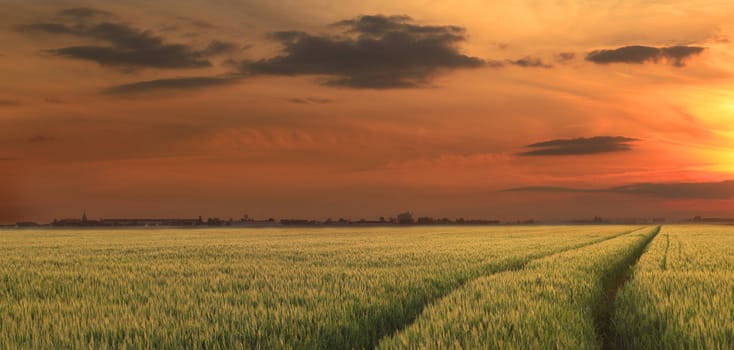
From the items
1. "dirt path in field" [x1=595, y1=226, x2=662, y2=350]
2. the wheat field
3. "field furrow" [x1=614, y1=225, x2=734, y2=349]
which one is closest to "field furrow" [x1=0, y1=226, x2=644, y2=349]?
the wheat field

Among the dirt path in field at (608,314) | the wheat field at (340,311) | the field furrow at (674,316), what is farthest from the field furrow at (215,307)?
the field furrow at (674,316)

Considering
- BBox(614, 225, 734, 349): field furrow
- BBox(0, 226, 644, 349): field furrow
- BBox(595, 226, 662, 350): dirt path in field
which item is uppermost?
BBox(0, 226, 644, 349): field furrow

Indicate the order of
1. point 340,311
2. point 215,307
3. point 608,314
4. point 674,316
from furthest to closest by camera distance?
point 608,314, point 215,307, point 340,311, point 674,316

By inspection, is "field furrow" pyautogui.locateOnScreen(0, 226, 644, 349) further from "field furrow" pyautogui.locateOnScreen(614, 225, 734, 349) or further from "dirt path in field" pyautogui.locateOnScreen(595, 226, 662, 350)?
"field furrow" pyautogui.locateOnScreen(614, 225, 734, 349)

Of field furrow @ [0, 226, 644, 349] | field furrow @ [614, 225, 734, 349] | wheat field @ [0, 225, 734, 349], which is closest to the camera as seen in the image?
wheat field @ [0, 225, 734, 349]

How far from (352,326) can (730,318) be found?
5.74 meters

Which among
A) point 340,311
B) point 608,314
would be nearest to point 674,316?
point 608,314

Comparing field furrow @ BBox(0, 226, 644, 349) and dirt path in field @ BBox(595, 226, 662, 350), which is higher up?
field furrow @ BBox(0, 226, 644, 349)

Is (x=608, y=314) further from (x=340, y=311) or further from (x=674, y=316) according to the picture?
(x=340, y=311)

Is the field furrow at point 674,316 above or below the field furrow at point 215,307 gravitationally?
below

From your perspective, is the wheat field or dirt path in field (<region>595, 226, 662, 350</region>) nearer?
the wheat field

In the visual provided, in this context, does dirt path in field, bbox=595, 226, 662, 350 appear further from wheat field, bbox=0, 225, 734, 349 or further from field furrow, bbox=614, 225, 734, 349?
field furrow, bbox=614, 225, 734, 349

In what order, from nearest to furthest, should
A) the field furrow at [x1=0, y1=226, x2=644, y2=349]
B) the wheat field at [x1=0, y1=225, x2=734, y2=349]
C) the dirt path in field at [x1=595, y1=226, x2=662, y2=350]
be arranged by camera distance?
the wheat field at [x1=0, y1=225, x2=734, y2=349], the field furrow at [x1=0, y1=226, x2=644, y2=349], the dirt path in field at [x1=595, y1=226, x2=662, y2=350]

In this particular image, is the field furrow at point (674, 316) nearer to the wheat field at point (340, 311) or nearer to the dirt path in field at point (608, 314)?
the wheat field at point (340, 311)
